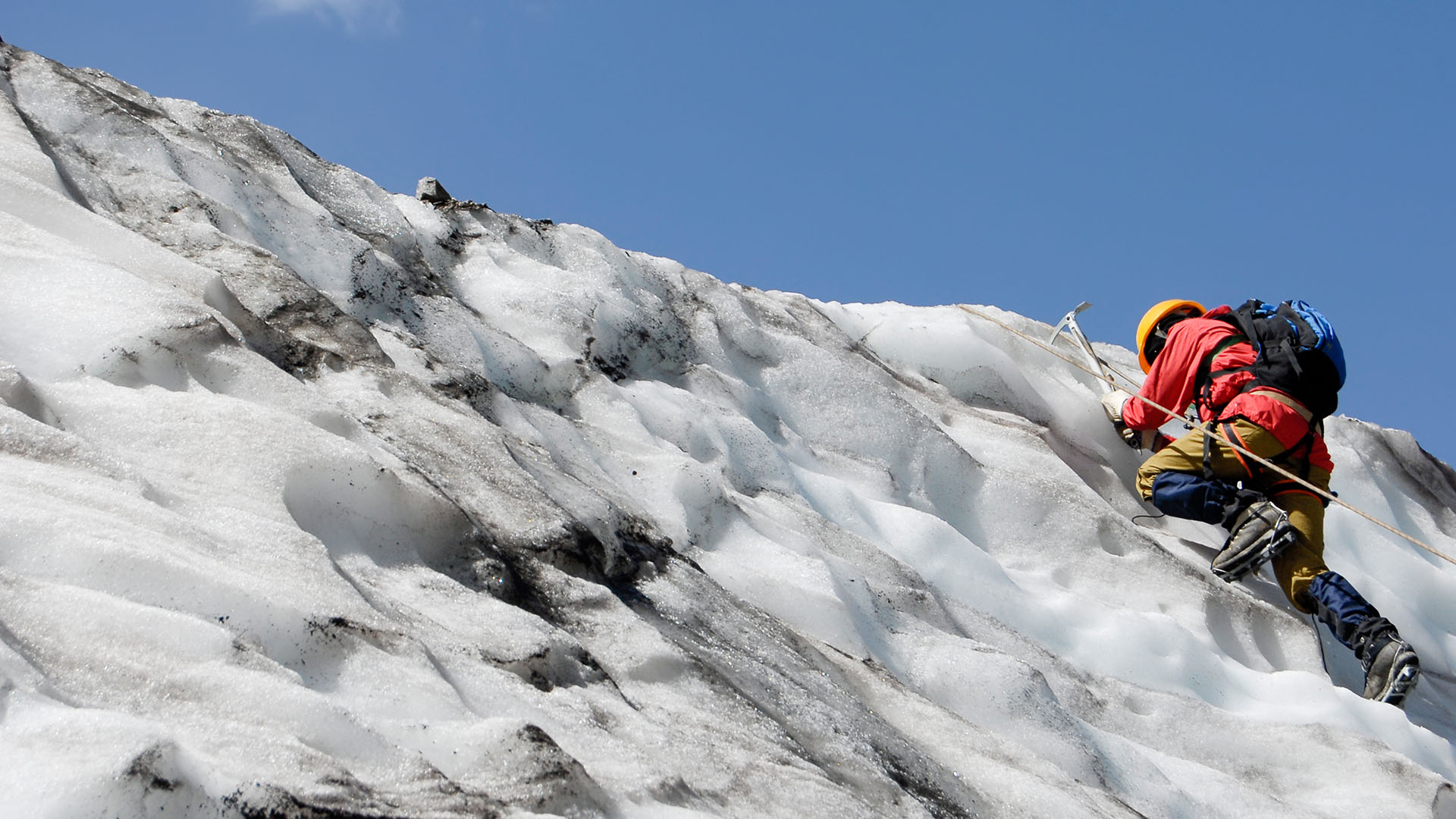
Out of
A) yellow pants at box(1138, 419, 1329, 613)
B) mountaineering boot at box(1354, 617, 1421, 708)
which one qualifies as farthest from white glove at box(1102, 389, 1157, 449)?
mountaineering boot at box(1354, 617, 1421, 708)

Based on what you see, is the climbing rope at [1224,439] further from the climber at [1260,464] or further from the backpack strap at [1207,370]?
the backpack strap at [1207,370]

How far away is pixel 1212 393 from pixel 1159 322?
0.91 metres

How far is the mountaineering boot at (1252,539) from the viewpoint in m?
6.21

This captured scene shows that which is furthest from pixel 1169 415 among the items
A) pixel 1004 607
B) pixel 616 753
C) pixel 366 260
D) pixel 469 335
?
pixel 616 753

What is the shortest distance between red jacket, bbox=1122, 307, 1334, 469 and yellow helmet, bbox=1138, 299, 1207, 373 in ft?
0.65

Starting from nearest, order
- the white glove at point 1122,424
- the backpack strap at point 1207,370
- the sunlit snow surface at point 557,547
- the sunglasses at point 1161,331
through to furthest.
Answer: the sunlit snow surface at point 557,547
the backpack strap at point 1207,370
the white glove at point 1122,424
the sunglasses at point 1161,331

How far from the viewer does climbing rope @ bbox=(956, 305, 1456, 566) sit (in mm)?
5964

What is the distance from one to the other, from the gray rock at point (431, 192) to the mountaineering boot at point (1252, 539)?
457cm

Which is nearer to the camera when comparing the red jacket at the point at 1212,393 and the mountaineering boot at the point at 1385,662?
the mountaineering boot at the point at 1385,662

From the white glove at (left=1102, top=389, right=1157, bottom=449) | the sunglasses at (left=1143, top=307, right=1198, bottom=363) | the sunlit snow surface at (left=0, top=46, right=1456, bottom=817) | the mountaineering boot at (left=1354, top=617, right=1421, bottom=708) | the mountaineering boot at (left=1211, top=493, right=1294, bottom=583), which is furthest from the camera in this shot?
the sunglasses at (left=1143, top=307, right=1198, bottom=363)

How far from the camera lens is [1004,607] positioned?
18.4 ft

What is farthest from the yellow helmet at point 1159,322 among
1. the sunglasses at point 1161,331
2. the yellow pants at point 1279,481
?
the yellow pants at point 1279,481

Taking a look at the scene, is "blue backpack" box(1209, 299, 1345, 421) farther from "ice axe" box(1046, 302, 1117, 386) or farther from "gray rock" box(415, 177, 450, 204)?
"gray rock" box(415, 177, 450, 204)

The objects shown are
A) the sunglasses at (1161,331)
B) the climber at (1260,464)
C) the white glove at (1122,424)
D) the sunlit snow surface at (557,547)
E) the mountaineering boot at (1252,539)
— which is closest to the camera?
the sunlit snow surface at (557,547)
